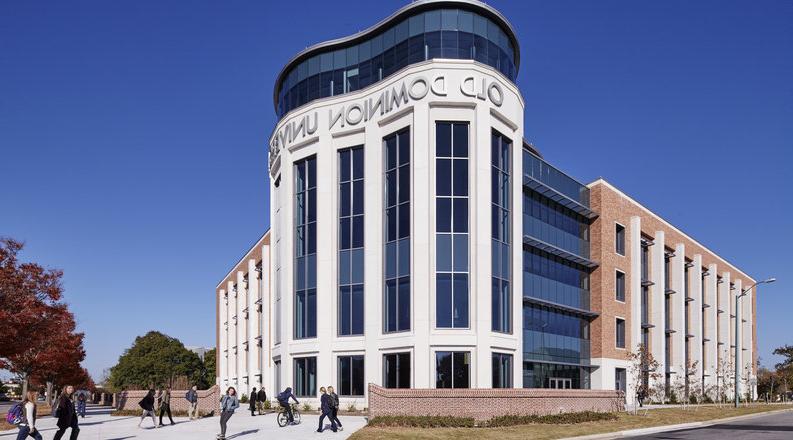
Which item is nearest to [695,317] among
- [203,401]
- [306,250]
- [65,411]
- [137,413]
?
[306,250]

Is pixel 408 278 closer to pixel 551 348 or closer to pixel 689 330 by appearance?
pixel 551 348

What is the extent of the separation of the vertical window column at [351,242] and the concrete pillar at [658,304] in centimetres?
3113

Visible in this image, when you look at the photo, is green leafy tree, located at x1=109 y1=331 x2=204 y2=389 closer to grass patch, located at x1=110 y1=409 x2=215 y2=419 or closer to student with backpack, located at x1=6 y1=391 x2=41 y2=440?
grass patch, located at x1=110 y1=409 x2=215 y2=419

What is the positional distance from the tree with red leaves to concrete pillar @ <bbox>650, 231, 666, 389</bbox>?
44.1 metres

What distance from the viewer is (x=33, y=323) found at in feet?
127

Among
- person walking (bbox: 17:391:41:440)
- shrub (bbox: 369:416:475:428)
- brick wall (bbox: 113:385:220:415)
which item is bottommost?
brick wall (bbox: 113:385:220:415)

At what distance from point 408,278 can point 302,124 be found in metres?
12.0

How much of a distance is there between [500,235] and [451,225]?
3127 millimetres

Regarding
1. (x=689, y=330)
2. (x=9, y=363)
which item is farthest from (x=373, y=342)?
(x=689, y=330)

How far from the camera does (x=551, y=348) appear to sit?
4891 centimetres

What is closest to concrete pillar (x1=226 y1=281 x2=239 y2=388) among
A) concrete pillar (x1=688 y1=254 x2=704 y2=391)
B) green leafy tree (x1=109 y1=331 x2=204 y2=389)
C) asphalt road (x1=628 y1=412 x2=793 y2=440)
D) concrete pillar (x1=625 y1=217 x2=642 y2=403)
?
green leafy tree (x1=109 y1=331 x2=204 y2=389)

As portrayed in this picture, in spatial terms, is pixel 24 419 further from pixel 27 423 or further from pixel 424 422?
pixel 424 422

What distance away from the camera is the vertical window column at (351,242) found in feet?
135

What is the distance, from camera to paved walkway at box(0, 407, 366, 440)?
2755 centimetres
